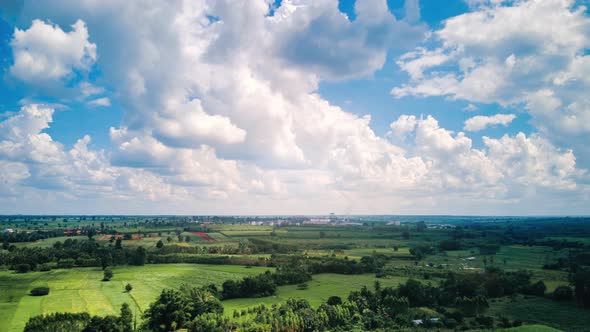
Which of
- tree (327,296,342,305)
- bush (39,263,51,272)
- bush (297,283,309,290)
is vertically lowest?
bush (297,283,309,290)

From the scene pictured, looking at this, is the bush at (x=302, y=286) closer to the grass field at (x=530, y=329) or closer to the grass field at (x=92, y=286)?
the grass field at (x=92, y=286)

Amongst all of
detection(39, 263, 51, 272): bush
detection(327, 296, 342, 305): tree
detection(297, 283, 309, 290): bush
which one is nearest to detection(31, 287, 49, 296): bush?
detection(39, 263, 51, 272): bush

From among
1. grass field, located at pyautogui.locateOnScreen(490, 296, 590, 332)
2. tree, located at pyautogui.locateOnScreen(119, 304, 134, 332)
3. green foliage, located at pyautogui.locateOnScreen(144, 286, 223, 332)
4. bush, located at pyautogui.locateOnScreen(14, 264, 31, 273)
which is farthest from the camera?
bush, located at pyautogui.locateOnScreen(14, 264, 31, 273)

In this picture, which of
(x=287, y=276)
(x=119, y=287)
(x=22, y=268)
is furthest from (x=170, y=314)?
(x=22, y=268)

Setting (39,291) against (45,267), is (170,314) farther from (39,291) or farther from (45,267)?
(45,267)

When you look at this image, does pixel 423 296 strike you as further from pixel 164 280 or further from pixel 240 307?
pixel 164 280

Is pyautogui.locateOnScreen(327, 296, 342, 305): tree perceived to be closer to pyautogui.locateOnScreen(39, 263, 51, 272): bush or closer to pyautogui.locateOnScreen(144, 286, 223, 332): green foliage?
pyautogui.locateOnScreen(144, 286, 223, 332): green foliage

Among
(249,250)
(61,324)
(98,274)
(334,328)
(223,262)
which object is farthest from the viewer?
(249,250)

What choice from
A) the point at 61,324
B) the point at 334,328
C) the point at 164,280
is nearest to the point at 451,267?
the point at 334,328
